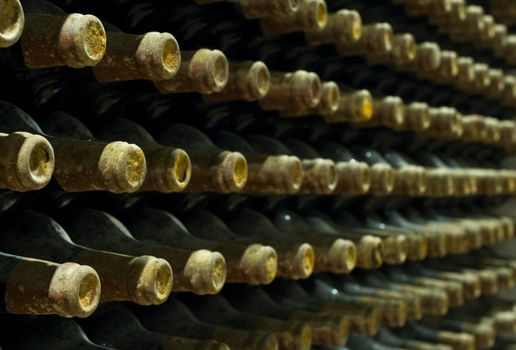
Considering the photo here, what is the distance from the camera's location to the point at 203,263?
634 mm

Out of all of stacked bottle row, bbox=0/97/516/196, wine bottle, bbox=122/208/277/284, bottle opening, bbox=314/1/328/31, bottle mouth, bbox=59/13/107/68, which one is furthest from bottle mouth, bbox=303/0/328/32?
bottle mouth, bbox=59/13/107/68

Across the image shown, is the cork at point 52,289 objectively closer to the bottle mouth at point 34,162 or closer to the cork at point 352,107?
the bottle mouth at point 34,162

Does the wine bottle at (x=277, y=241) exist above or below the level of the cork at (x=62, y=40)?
below

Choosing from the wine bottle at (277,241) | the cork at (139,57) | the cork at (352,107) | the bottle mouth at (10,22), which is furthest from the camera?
the cork at (352,107)

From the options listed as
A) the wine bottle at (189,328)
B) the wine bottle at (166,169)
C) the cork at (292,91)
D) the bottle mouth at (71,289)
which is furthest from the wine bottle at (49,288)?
the cork at (292,91)

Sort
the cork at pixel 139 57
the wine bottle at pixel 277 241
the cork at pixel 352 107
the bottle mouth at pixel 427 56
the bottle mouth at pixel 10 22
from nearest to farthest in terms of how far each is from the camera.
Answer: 1. the bottle mouth at pixel 10 22
2. the cork at pixel 139 57
3. the wine bottle at pixel 277 241
4. the cork at pixel 352 107
5. the bottle mouth at pixel 427 56

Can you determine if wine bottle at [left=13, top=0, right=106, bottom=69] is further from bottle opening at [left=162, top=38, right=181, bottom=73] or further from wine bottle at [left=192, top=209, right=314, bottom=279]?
wine bottle at [left=192, top=209, right=314, bottom=279]

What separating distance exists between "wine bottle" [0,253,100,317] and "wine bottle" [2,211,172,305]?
0.04 metres

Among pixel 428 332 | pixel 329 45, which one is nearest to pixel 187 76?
pixel 329 45

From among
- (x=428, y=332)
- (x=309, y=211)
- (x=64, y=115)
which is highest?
(x=64, y=115)

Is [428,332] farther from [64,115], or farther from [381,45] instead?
[64,115]

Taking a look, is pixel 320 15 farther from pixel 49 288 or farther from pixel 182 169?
pixel 49 288

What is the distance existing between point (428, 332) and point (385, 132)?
0.95 ft

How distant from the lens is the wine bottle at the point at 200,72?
0.66 m
